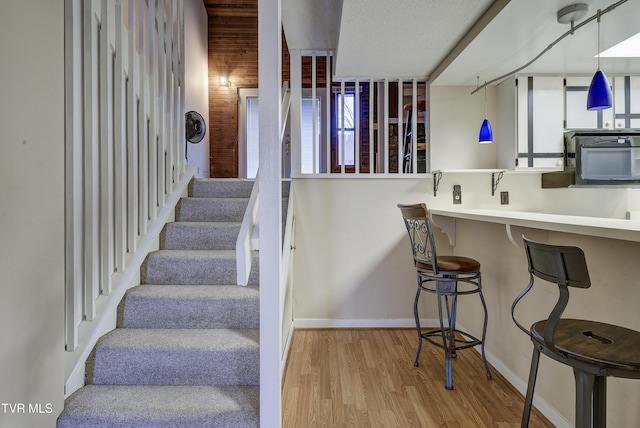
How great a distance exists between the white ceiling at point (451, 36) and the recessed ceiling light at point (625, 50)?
6cm

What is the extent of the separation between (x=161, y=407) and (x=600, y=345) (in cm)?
165

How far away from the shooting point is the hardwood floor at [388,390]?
71.4 inches

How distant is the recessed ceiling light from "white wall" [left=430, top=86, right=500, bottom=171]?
2.69 feet

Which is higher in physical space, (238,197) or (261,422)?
(238,197)

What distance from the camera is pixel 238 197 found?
121 inches

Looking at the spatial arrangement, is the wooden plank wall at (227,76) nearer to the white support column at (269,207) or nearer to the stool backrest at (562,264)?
the white support column at (269,207)

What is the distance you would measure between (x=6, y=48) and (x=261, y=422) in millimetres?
1721

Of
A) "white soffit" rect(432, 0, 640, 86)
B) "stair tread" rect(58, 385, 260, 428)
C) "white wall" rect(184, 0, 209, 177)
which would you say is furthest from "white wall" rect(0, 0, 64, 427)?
"white wall" rect(184, 0, 209, 177)

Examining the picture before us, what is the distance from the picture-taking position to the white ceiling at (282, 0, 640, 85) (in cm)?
194

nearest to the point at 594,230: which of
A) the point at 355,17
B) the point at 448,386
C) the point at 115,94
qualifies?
the point at 448,386

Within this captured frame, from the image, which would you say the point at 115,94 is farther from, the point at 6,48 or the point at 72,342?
the point at 72,342

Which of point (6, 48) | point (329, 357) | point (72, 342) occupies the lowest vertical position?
point (329, 357)

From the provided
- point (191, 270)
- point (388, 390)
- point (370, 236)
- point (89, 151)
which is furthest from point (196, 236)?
point (388, 390)

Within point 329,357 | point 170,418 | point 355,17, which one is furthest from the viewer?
point 329,357
